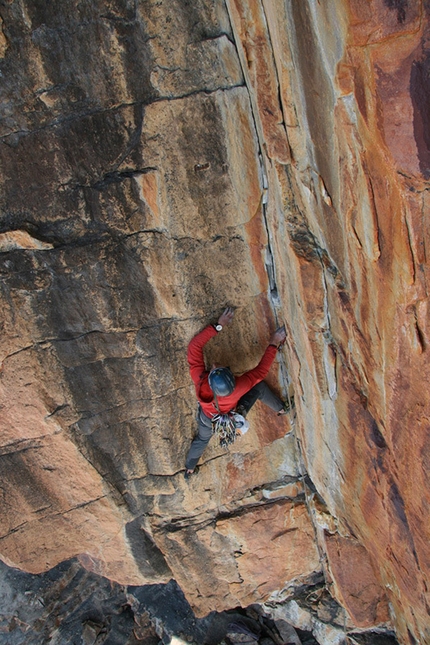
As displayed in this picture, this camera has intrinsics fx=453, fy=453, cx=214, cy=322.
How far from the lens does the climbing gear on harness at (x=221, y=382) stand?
3.95 meters

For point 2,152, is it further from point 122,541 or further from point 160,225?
point 122,541

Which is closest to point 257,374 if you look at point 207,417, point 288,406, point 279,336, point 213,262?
point 279,336

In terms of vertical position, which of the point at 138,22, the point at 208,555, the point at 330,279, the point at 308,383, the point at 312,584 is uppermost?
the point at 138,22

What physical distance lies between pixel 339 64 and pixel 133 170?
5.98ft

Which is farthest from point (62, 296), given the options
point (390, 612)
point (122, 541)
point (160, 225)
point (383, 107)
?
point (390, 612)

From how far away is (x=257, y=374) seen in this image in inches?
168

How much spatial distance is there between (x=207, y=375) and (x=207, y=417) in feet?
1.71

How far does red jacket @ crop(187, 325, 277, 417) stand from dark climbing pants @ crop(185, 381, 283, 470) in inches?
10.9

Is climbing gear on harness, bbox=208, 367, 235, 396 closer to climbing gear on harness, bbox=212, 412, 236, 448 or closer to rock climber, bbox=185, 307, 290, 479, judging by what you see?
rock climber, bbox=185, 307, 290, 479

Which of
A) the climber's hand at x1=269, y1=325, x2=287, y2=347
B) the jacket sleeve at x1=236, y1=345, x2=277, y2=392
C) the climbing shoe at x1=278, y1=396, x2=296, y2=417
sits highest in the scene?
the climber's hand at x1=269, y1=325, x2=287, y2=347

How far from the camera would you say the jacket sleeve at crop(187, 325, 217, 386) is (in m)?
4.14

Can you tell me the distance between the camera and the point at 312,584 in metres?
6.34

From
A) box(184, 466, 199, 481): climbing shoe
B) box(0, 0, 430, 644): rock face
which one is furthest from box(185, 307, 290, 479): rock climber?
box(184, 466, 199, 481): climbing shoe

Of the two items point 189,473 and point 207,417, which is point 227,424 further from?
point 189,473
